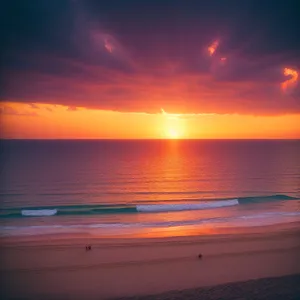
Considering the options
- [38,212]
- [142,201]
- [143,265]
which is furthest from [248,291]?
[142,201]

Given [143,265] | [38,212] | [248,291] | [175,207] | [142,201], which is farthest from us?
[142,201]

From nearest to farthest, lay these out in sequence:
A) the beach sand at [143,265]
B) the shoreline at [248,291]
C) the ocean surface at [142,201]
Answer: the shoreline at [248,291] < the beach sand at [143,265] < the ocean surface at [142,201]

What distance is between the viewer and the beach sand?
12.1ft

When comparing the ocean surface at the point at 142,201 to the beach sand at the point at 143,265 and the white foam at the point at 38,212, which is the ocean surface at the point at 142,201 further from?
the beach sand at the point at 143,265

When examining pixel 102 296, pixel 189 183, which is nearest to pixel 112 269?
pixel 102 296

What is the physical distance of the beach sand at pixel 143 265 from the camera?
3.69m

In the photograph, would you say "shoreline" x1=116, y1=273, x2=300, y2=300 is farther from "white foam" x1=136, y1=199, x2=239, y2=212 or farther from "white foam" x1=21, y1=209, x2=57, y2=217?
"white foam" x1=21, y1=209, x2=57, y2=217

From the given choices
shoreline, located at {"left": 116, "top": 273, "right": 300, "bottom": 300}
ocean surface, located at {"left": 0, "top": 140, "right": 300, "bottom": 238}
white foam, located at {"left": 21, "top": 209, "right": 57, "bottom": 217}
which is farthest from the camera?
white foam, located at {"left": 21, "top": 209, "right": 57, "bottom": 217}

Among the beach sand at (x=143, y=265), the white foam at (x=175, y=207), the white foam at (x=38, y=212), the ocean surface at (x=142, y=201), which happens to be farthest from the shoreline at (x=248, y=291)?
the white foam at (x=38, y=212)

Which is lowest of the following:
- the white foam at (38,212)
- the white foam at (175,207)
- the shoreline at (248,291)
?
the shoreline at (248,291)

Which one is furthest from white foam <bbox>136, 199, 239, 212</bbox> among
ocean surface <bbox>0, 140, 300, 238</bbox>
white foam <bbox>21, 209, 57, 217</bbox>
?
white foam <bbox>21, 209, 57, 217</bbox>

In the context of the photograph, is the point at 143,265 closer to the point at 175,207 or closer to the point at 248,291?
the point at 248,291

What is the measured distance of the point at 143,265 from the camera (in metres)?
4.32

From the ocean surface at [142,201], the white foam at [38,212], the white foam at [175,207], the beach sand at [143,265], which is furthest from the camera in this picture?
the white foam at [175,207]
